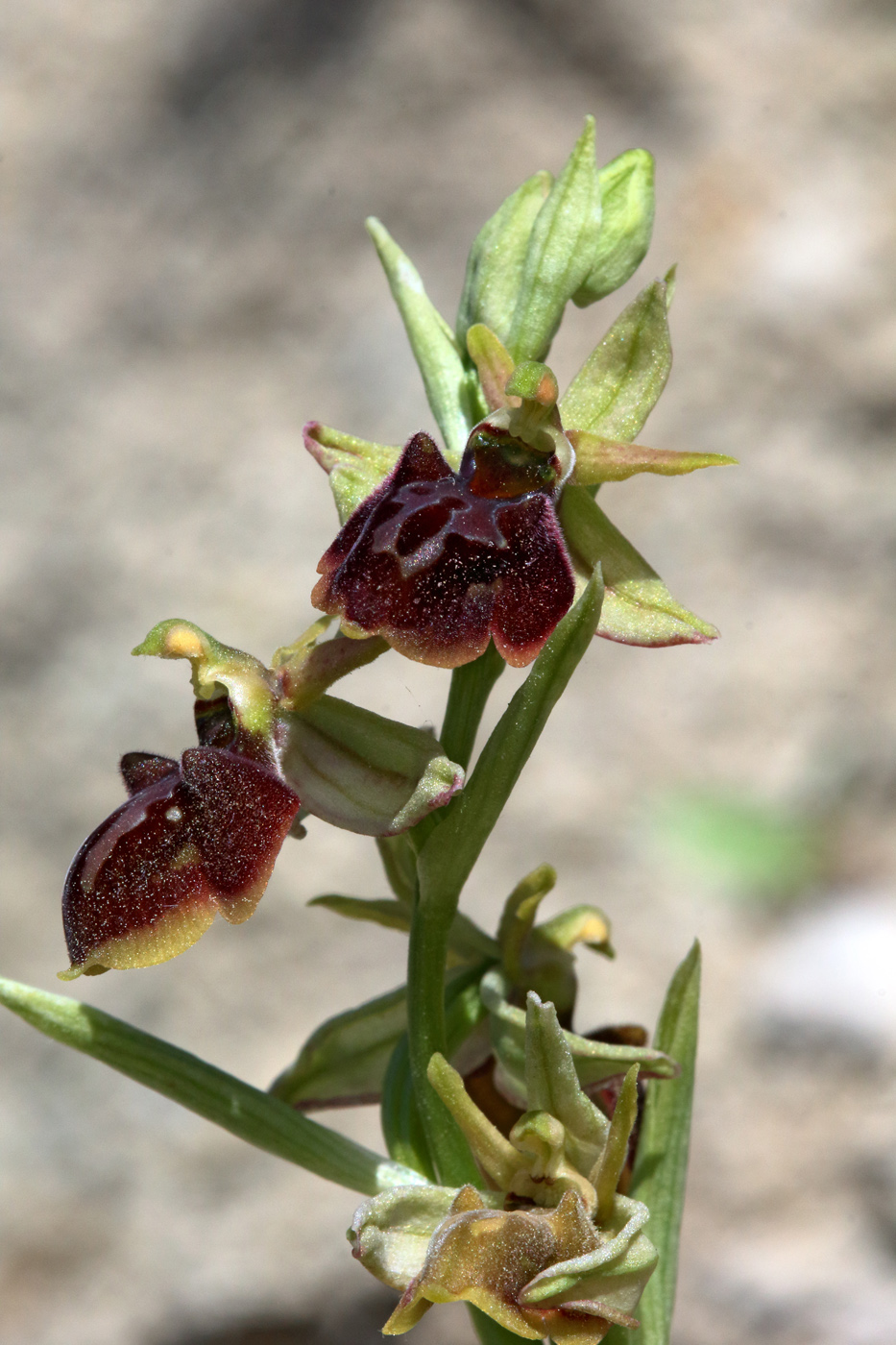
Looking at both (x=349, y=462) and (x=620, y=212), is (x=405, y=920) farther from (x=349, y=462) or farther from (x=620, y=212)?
(x=620, y=212)

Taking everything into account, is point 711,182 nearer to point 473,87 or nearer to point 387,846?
point 473,87

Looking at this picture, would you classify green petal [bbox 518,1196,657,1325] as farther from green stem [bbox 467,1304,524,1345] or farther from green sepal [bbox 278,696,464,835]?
green sepal [bbox 278,696,464,835]

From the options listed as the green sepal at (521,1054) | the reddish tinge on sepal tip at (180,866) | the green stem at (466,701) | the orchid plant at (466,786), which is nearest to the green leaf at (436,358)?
the orchid plant at (466,786)

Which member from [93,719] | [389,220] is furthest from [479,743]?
[389,220]

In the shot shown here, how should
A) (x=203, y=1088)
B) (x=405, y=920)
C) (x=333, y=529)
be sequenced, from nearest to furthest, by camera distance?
(x=203, y=1088)
(x=405, y=920)
(x=333, y=529)

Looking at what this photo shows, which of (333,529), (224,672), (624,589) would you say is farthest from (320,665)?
(333,529)

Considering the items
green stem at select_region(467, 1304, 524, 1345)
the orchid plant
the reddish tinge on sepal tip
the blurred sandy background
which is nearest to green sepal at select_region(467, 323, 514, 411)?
the orchid plant
